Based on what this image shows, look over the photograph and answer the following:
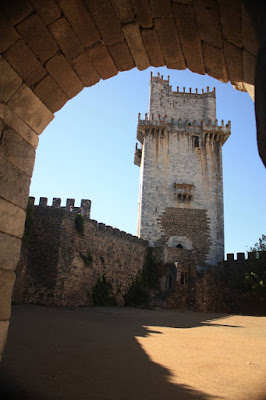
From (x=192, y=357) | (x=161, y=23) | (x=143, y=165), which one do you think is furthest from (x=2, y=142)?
(x=143, y=165)

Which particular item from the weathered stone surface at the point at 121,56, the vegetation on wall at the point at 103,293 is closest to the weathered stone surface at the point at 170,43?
the weathered stone surface at the point at 121,56

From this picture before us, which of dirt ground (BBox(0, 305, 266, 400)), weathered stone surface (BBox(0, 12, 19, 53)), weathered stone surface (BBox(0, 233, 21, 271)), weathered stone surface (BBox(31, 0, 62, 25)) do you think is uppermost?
weathered stone surface (BBox(31, 0, 62, 25))

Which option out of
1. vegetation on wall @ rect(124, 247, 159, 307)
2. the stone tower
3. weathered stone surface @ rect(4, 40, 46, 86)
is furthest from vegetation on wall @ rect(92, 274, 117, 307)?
weathered stone surface @ rect(4, 40, 46, 86)

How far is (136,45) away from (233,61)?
1.03m

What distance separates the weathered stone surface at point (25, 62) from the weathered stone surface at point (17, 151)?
575 millimetres

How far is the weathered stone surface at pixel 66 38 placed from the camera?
3.18 metres

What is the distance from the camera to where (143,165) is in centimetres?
2830

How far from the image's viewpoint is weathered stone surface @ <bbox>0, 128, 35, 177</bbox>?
3210mm

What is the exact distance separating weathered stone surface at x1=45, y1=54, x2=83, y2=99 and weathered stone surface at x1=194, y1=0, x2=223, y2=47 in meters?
1.41

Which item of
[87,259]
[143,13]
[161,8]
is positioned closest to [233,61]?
[161,8]

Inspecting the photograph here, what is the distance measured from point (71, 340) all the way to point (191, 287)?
14.4 meters

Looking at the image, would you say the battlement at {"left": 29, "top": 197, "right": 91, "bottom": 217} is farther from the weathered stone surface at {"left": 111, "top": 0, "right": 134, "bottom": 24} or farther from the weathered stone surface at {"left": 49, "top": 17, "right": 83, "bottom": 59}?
the weathered stone surface at {"left": 111, "top": 0, "right": 134, "bottom": 24}

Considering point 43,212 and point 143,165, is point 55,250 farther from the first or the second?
point 143,165

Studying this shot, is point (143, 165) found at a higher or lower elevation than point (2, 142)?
higher
